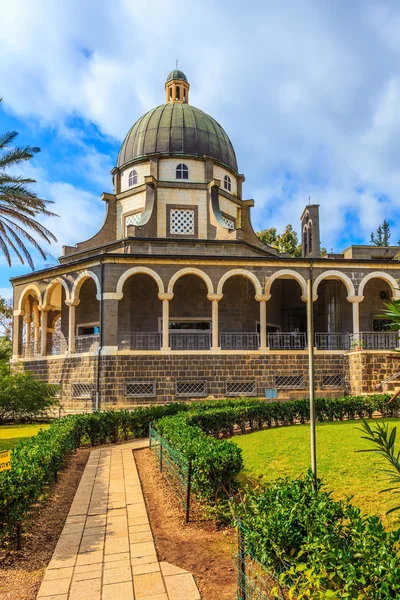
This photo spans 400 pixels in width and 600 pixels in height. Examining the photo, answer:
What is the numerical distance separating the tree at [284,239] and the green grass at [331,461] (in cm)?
3020

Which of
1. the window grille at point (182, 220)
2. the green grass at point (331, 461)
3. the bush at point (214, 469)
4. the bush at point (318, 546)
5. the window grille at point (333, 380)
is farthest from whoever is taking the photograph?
the window grille at point (182, 220)

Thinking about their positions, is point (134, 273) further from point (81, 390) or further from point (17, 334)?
point (17, 334)

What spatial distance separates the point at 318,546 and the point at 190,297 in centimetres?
1972

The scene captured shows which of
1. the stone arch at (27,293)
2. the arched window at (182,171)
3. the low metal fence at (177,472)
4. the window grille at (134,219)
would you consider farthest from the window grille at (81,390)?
the arched window at (182,171)

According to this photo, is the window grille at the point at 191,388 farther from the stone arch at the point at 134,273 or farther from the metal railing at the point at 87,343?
the stone arch at the point at 134,273

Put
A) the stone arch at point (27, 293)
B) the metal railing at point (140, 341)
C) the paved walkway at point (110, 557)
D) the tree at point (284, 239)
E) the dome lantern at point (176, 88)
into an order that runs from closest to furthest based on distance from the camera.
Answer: the paved walkway at point (110, 557) → the metal railing at point (140, 341) → the stone arch at point (27, 293) → the dome lantern at point (176, 88) → the tree at point (284, 239)

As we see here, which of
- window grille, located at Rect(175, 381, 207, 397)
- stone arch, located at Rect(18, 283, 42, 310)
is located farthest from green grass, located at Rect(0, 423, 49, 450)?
stone arch, located at Rect(18, 283, 42, 310)

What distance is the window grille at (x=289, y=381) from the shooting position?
19.8m

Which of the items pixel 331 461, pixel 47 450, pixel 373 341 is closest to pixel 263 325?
pixel 373 341

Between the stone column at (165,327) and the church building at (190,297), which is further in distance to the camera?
the stone column at (165,327)

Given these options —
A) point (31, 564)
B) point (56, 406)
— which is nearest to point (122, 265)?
point (56, 406)

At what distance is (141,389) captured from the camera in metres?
19.0

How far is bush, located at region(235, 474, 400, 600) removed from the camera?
99.2 inches

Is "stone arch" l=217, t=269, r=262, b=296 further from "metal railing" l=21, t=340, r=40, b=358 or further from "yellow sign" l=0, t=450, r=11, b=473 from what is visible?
"yellow sign" l=0, t=450, r=11, b=473
